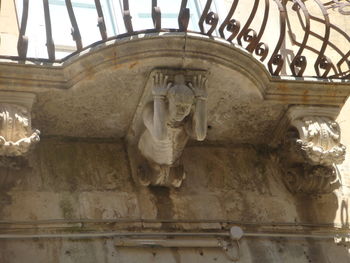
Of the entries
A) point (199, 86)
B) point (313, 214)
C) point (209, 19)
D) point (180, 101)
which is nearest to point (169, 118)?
point (180, 101)

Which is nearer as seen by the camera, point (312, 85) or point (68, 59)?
point (68, 59)

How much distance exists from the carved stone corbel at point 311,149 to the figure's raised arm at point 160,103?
109cm

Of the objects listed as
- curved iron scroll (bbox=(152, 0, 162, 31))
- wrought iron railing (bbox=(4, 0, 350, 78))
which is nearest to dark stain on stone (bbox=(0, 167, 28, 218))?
wrought iron railing (bbox=(4, 0, 350, 78))

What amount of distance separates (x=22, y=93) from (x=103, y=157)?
88cm

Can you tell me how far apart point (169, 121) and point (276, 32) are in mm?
1828

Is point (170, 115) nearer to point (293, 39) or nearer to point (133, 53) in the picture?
point (133, 53)

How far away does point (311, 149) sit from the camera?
8742 mm

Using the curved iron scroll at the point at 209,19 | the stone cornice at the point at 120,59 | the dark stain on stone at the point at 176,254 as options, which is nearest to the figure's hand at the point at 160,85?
the stone cornice at the point at 120,59

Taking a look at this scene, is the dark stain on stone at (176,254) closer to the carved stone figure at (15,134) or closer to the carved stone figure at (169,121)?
the carved stone figure at (169,121)

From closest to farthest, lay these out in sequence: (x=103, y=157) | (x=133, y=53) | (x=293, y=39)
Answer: (x=133, y=53) < (x=103, y=157) < (x=293, y=39)

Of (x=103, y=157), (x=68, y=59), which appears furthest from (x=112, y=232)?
(x=68, y=59)

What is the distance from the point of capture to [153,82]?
837 cm

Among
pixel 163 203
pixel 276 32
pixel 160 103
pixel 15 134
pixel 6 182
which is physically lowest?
pixel 163 203

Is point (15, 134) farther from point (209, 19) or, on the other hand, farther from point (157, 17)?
point (209, 19)
